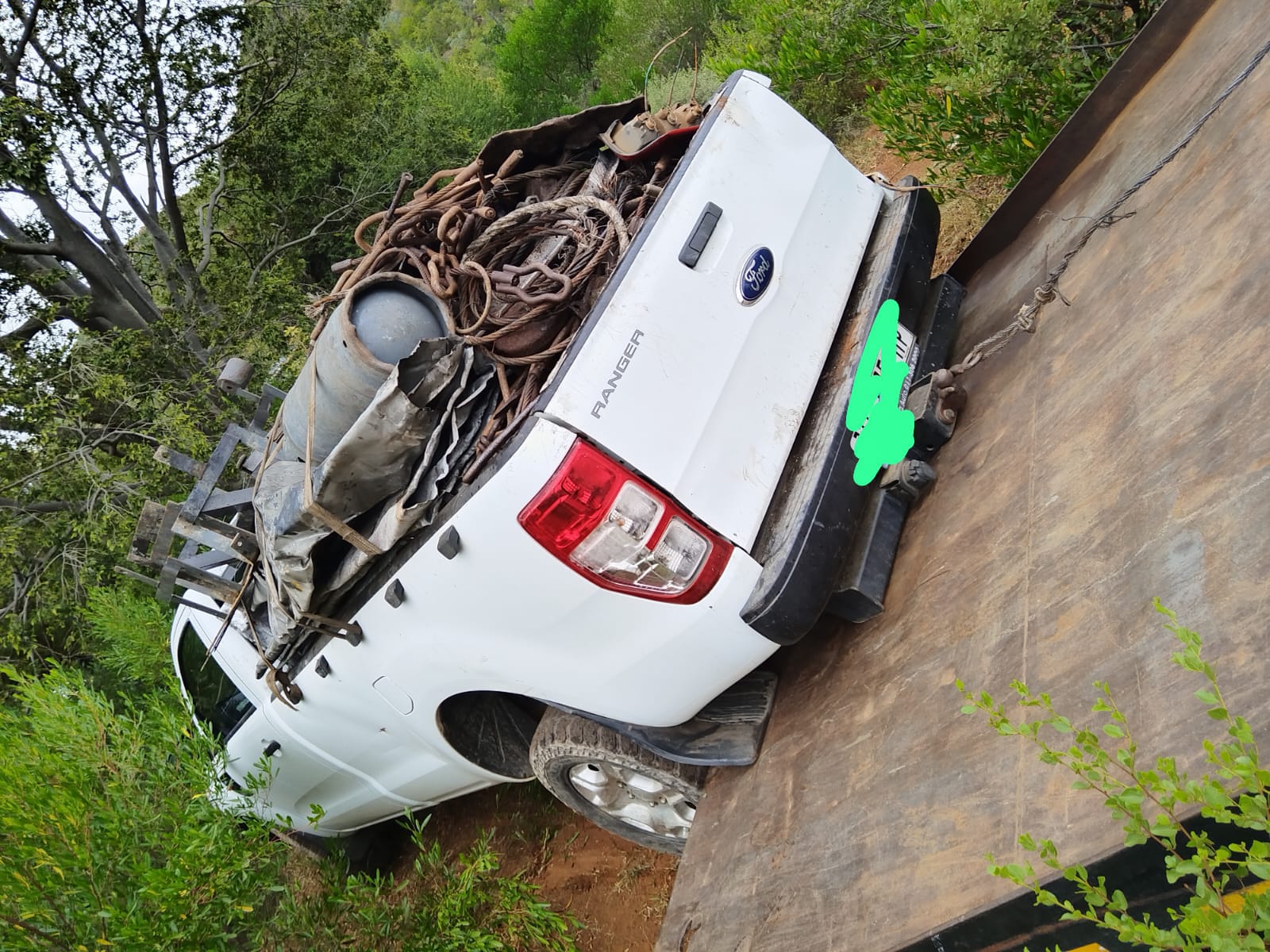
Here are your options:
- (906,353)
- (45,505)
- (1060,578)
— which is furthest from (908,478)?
(45,505)

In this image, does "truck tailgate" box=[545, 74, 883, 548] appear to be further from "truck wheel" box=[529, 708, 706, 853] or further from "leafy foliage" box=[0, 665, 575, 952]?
"leafy foliage" box=[0, 665, 575, 952]

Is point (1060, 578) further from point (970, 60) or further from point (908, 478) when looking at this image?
point (970, 60)

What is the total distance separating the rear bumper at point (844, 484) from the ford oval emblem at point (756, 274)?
1.21ft

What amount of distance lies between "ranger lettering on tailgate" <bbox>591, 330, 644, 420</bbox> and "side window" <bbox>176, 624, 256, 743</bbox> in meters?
2.53

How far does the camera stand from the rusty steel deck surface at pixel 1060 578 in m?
1.98

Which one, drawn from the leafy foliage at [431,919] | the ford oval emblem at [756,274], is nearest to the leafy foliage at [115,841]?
the leafy foliage at [431,919]

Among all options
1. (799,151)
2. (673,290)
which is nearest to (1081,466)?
(673,290)

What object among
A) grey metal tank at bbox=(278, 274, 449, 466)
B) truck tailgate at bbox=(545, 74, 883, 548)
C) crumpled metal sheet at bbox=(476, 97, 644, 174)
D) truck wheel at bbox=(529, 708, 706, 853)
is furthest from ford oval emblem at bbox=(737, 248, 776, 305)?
truck wheel at bbox=(529, 708, 706, 853)

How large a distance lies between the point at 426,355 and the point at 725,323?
95 centimetres

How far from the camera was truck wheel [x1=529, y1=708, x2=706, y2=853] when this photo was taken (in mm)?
3033

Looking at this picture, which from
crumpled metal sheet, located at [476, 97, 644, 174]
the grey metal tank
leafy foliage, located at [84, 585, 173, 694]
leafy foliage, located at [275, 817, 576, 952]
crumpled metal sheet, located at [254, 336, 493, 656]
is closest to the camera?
crumpled metal sheet, located at [254, 336, 493, 656]

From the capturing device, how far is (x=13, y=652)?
8.34m

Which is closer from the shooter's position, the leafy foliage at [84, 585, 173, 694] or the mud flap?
the mud flap

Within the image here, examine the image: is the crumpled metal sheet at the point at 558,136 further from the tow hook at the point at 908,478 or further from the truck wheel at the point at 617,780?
the truck wheel at the point at 617,780
